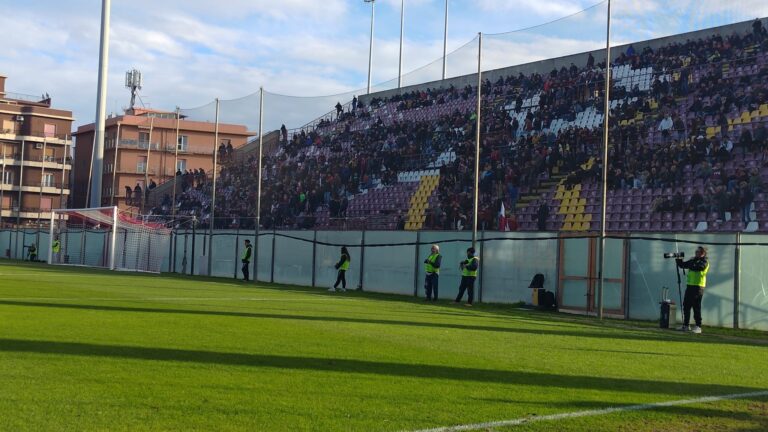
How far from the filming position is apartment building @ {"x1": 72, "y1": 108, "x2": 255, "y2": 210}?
78812 mm

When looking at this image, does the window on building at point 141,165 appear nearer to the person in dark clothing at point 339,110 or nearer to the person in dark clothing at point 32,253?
the person in dark clothing at point 32,253

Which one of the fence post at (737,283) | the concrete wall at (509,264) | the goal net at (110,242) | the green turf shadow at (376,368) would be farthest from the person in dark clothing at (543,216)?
the green turf shadow at (376,368)

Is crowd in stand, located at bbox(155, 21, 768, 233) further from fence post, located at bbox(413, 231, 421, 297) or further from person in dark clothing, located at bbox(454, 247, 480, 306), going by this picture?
person in dark clothing, located at bbox(454, 247, 480, 306)

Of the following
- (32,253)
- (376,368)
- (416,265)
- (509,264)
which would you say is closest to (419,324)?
(376,368)

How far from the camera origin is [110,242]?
4906 centimetres

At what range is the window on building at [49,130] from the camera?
9737 centimetres

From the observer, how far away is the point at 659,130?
31906 mm

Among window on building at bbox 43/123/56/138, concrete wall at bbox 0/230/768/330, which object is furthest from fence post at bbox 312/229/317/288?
window on building at bbox 43/123/56/138

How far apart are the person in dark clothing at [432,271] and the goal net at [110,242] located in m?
21.8

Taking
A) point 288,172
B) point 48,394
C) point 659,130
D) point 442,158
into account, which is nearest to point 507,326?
point 48,394

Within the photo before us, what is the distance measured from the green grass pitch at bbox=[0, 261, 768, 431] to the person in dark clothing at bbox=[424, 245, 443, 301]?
7.90 meters

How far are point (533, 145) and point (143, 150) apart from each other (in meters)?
54.4

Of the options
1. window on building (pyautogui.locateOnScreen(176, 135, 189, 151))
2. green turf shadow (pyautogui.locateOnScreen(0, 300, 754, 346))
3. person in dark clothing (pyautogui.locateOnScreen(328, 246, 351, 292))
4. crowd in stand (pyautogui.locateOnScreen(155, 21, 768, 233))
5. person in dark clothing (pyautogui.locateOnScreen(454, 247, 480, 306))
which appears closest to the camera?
green turf shadow (pyautogui.locateOnScreen(0, 300, 754, 346))

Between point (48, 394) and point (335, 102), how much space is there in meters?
43.5
